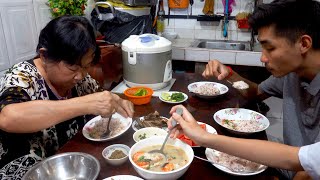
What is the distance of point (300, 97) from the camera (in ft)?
4.42

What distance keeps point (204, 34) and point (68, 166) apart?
9.30 ft

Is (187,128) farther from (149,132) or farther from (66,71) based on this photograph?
(66,71)

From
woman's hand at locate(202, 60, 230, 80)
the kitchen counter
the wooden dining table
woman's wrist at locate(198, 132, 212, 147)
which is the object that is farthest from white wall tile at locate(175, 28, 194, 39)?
woman's wrist at locate(198, 132, 212, 147)

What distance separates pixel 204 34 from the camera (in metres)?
3.50

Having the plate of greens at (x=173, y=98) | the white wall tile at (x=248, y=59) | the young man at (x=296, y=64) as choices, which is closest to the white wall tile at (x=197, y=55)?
the white wall tile at (x=248, y=59)

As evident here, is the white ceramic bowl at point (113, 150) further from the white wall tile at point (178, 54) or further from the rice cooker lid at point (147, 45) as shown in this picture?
the white wall tile at point (178, 54)

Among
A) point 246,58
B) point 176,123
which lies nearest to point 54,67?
point 176,123

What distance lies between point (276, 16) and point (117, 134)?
0.90 meters

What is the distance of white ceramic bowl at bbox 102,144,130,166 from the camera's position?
104 cm

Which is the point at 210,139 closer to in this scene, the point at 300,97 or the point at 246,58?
the point at 300,97

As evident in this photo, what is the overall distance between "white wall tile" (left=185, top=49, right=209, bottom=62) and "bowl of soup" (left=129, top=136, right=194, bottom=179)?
1918 mm

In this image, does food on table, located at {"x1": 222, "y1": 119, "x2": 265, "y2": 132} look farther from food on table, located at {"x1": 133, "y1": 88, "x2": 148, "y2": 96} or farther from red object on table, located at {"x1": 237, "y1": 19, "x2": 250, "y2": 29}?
red object on table, located at {"x1": 237, "y1": 19, "x2": 250, "y2": 29}

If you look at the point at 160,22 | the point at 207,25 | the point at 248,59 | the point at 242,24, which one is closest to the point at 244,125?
the point at 248,59

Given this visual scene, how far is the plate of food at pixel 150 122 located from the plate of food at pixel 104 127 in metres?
0.04
